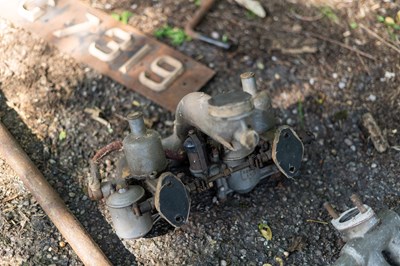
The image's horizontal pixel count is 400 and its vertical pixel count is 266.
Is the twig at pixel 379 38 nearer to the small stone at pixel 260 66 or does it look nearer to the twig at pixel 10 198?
the small stone at pixel 260 66

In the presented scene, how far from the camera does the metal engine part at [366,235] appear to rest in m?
2.74

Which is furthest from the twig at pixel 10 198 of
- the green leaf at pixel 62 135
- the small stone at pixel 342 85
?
the small stone at pixel 342 85

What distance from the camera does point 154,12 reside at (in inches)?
167

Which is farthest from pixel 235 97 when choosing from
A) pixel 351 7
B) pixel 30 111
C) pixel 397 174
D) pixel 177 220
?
pixel 351 7

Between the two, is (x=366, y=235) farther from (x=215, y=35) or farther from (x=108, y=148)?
(x=215, y=35)

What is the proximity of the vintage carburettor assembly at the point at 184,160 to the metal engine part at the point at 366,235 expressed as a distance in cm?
41

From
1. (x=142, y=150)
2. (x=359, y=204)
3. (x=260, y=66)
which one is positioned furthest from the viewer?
(x=260, y=66)

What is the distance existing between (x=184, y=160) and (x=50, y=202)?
2.37 ft

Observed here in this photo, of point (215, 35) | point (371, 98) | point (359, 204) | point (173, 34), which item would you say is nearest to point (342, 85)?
point (371, 98)

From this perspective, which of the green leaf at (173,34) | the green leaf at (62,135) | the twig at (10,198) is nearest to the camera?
the twig at (10,198)

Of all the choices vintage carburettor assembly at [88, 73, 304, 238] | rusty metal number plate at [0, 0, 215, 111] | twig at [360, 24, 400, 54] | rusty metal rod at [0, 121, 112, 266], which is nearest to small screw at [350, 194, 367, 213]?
vintage carburettor assembly at [88, 73, 304, 238]

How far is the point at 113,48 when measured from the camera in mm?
4000

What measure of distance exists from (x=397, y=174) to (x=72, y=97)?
1.97 m

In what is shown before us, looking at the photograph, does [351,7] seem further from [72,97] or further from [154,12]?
[72,97]
